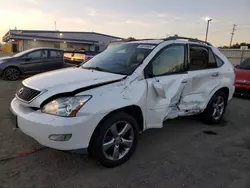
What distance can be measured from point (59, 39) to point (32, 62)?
113 ft

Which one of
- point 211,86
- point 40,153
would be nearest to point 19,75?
point 40,153

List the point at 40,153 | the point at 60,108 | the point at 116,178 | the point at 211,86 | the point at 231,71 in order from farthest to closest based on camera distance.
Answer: the point at 231,71, the point at 211,86, the point at 40,153, the point at 116,178, the point at 60,108

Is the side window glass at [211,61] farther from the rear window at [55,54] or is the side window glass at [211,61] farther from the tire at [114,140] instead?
the rear window at [55,54]

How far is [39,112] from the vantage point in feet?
9.36

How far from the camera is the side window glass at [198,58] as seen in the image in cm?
433

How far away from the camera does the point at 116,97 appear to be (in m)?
2.99

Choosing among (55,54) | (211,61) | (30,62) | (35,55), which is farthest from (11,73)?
(211,61)

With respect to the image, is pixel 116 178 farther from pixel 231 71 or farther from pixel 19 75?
pixel 19 75

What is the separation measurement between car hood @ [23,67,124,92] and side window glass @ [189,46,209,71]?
171cm

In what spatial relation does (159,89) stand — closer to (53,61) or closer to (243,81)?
(243,81)

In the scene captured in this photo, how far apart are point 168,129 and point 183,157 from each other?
119cm

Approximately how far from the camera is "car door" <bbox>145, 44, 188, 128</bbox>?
350cm

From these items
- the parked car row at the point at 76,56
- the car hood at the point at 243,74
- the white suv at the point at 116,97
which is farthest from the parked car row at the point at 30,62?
the white suv at the point at 116,97

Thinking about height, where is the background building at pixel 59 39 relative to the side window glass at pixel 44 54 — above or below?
above
